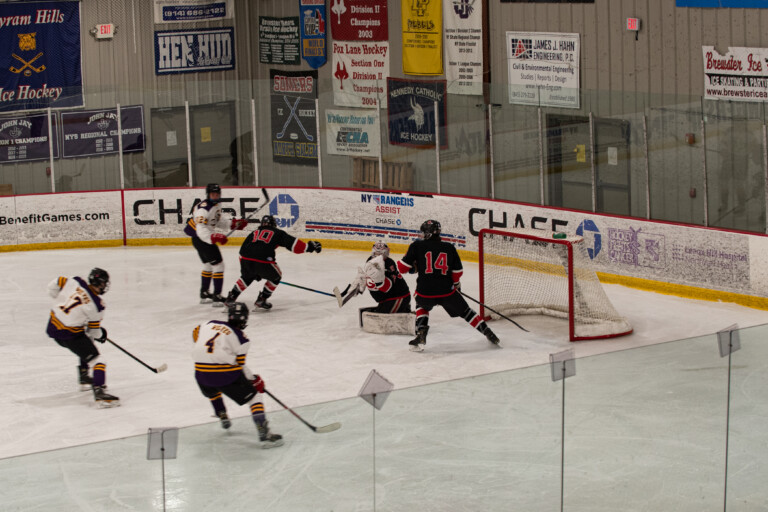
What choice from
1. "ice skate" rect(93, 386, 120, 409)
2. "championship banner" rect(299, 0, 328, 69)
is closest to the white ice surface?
"ice skate" rect(93, 386, 120, 409)

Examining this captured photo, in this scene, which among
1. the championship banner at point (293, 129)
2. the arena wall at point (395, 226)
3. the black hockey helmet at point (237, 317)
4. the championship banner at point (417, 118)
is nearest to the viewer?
the black hockey helmet at point (237, 317)

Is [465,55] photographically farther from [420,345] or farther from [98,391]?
[98,391]

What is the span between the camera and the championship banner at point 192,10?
16.8m

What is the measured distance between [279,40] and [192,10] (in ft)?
4.45

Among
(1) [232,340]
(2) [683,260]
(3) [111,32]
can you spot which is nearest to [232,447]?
(1) [232,340]

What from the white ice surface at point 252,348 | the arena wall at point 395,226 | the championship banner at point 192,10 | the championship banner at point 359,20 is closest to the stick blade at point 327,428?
the white ice surface at point 252,348

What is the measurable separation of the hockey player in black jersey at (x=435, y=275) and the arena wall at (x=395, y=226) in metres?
2.52

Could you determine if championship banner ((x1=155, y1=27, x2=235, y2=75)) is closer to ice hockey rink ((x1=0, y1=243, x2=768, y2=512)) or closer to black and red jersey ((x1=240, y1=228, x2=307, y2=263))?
black and red jersey ((x1=240, y1=228, x2=307, y2=263))

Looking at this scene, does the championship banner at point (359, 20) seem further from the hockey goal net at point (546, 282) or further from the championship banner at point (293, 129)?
the hockey goal net at point (546, 282)

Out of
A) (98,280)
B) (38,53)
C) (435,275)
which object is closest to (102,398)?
(98,280)

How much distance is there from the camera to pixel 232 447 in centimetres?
486

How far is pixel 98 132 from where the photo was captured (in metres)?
14.3

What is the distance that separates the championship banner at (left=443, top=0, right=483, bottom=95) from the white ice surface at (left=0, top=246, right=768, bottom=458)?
9.68 ft

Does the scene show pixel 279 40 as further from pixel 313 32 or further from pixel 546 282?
pixel 546 282
